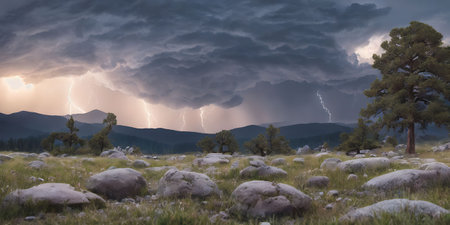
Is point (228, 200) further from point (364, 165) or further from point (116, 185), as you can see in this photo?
point (364, 165)

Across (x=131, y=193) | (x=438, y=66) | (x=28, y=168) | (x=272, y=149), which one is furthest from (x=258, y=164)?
(x=272, y=149)

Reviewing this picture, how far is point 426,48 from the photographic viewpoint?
2598 cm

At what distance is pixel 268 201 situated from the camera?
587 centimetres

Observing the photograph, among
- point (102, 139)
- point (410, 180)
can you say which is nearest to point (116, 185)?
point (410, 180)

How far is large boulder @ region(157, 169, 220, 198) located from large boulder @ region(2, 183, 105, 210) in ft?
6.67

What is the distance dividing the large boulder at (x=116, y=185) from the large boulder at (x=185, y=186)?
3.12ft

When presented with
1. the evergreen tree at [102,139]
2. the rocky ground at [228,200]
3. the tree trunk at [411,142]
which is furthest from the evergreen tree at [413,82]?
the evergreen tree at [102,139]

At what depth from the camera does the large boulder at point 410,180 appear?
7.39 meters

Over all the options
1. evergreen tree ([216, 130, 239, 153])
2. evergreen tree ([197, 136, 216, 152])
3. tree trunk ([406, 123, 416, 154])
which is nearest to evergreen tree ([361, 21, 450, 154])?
tree trunk ([406, 123, 416, 154])

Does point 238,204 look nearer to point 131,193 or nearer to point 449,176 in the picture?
point 131,193

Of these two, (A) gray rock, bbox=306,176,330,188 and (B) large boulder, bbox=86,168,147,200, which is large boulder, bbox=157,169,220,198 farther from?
(A) gray rock, bbox=306,176,330,188

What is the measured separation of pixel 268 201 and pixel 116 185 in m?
4.82

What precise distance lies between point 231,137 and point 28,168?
36419 millimetres

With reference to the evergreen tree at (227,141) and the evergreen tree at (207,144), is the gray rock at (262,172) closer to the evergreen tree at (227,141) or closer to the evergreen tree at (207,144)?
the evergreen tree at (227,141)
